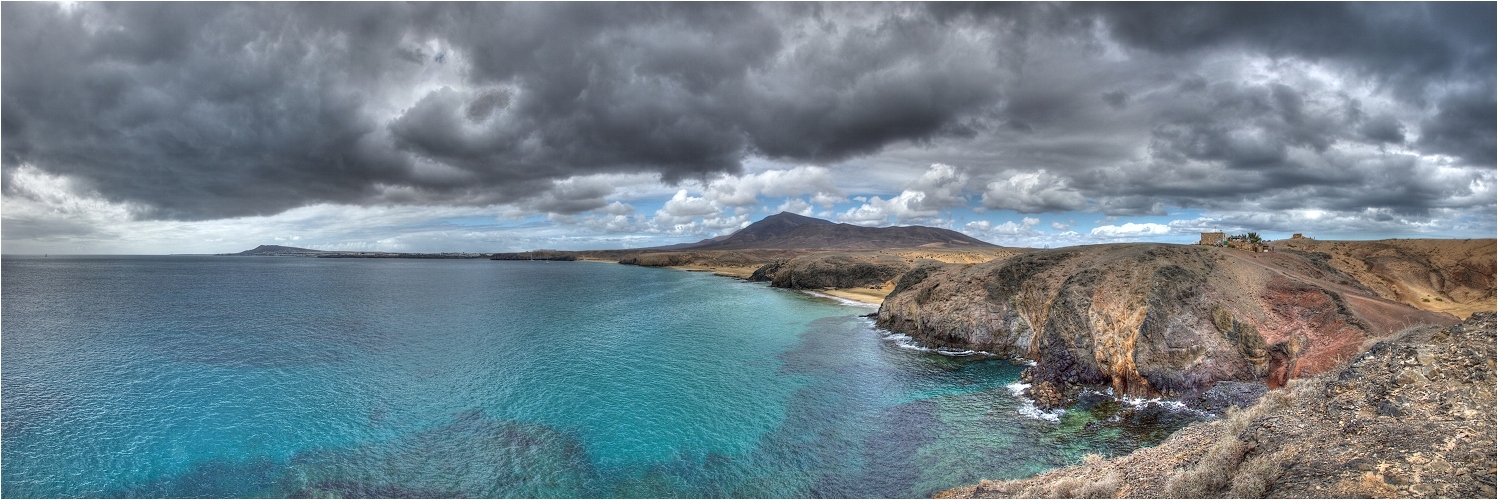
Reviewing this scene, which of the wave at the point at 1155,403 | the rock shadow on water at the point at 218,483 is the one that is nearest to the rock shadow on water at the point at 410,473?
the rock shadow on water at the point at 218,483

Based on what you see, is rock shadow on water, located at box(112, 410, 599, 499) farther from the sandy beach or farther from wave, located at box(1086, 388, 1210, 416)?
the sandy beach

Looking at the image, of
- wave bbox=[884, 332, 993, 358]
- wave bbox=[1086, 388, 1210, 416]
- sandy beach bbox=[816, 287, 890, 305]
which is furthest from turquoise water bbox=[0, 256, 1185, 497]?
sandy beach bbox=[816, 287, 890, 305]

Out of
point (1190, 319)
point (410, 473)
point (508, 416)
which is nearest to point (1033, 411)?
point (1190, 319)

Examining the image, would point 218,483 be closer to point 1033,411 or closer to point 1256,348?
point 1033,411

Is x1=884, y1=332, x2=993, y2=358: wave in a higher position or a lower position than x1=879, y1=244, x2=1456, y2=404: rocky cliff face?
lower

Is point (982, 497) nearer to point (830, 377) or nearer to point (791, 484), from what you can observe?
point (791, 484)

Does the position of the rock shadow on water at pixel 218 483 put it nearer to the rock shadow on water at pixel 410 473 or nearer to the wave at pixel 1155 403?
the rock shadow on water at pixel 410 473
